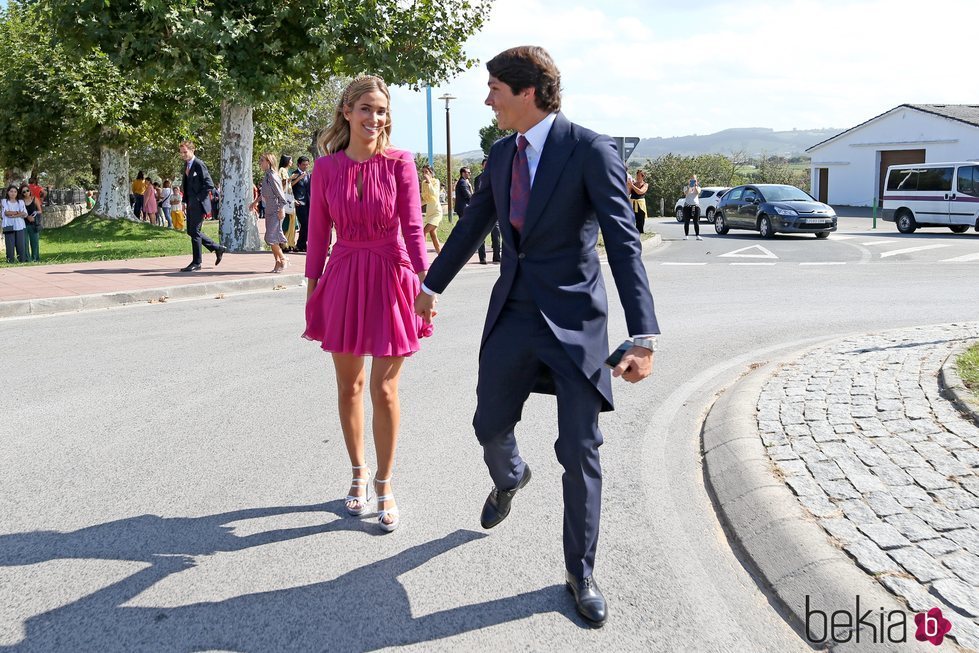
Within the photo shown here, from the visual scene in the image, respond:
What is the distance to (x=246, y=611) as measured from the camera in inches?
131

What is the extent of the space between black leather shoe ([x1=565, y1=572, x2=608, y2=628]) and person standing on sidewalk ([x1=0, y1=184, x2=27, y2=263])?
16376mm

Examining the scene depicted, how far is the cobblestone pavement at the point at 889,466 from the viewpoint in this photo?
3.36 m

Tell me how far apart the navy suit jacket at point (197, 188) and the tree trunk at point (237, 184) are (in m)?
4.34

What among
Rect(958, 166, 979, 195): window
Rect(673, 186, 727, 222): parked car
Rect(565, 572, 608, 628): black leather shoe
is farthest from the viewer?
Rect(673, 186, 727, 222): parked car

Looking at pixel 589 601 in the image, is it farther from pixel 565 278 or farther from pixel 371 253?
pixel 371 253

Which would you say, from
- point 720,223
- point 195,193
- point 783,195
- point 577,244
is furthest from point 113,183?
point 577,244

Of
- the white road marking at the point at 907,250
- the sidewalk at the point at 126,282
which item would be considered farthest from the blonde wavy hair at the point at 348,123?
the white road marking at the point at 907,250

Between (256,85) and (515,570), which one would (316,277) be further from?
(256,85)

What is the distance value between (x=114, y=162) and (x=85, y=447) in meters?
28.3

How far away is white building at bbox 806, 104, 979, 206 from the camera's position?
4253 centimetres

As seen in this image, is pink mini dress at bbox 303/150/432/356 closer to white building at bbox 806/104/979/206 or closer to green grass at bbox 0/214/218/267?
green grass at bbox 0/214/218/267

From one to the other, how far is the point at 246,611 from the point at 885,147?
4810 cm

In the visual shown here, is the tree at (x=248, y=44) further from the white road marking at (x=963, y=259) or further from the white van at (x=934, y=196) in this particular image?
the white van at (x=934, y=196)

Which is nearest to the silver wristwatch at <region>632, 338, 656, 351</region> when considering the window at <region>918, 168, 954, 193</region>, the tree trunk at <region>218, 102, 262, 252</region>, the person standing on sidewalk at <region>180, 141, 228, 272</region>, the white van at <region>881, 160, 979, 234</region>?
the person standing on sidewalk at <region>180, 141, 228, 272</region>
